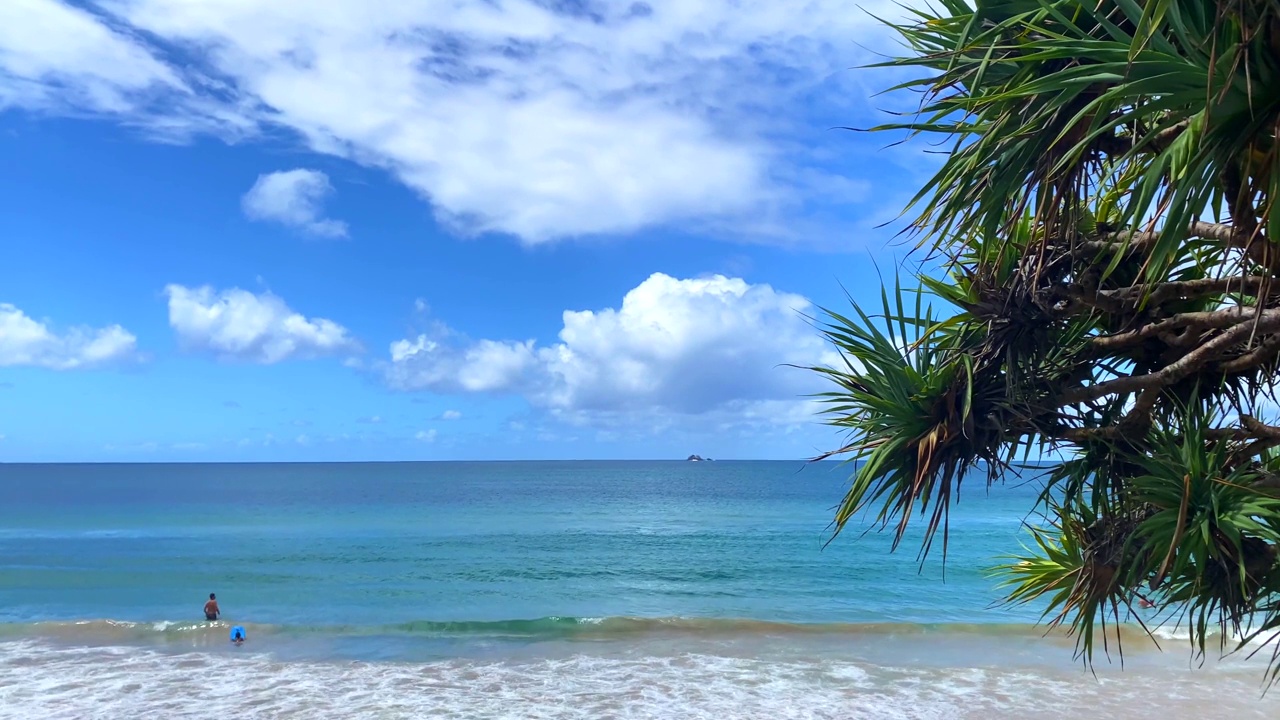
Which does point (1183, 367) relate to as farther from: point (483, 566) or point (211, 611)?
point (483, 566)

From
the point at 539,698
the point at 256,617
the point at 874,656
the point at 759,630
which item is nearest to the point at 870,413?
the point at 539,698

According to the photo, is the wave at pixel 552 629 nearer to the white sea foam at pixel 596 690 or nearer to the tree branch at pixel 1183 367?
the white sea foam at pixel 596 690

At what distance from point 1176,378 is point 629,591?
77.1ft

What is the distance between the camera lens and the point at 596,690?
1429cm

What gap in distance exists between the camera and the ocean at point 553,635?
13.6m

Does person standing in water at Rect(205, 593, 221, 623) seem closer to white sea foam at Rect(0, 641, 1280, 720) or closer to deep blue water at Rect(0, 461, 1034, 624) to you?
deep blue water at Rect(0, 461, 1034, 624)

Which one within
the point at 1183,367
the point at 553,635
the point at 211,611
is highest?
the point at 1183,367

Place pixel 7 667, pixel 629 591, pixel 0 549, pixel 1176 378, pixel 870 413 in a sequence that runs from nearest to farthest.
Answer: pixel 1176 378 < pixel 870 413 < pixel 7 667 < pixel 629 591 < pixel 0 549

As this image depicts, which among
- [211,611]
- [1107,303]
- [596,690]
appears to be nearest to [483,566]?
[211,611]

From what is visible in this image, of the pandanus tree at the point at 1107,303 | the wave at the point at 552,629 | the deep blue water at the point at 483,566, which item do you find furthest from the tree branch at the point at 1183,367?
the wave at the point at 552,629

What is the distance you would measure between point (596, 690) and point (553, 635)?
5456 mm

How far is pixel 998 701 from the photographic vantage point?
13.8 metres

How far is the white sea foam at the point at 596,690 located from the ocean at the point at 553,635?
64 mm

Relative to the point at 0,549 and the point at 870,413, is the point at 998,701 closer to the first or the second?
the point at 870,413
